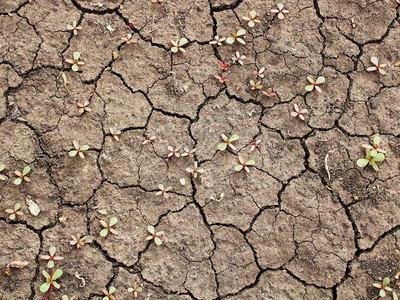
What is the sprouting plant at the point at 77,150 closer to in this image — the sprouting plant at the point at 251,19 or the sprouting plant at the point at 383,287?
the sprouting plant at the point at 251,19

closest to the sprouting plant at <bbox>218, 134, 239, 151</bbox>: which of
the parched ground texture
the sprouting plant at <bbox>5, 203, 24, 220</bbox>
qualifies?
the parched ground texture

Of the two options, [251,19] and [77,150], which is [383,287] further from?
[77,150]

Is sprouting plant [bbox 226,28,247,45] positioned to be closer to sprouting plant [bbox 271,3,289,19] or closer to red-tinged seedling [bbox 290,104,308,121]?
sprouting plant [bbox 271,3,289,19]

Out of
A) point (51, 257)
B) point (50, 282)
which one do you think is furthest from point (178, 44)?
point (50, 282)

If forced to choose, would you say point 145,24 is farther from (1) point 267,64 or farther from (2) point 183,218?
(2) point 183,218

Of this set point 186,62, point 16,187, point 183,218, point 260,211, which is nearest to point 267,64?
point 186,62

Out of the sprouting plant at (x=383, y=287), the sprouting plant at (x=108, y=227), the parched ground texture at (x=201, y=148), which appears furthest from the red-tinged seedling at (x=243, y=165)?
the sprouting plant at (x=383, y=287)
